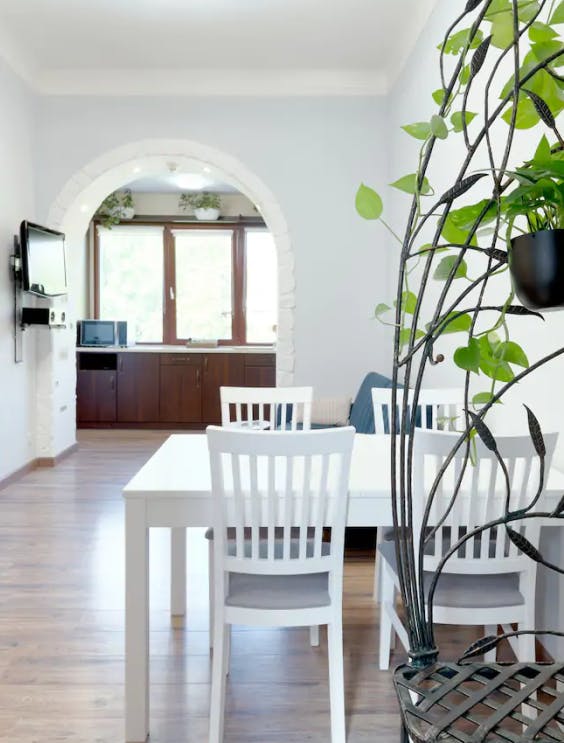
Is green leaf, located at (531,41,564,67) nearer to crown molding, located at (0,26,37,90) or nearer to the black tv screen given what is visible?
the black tv screen

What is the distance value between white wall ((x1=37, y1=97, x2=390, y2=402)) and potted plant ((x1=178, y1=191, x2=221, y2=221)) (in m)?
2.60

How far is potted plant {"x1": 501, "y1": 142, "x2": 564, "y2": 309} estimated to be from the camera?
0.80 metres

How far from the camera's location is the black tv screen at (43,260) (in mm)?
4859

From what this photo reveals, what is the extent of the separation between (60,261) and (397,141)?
2.77 metres

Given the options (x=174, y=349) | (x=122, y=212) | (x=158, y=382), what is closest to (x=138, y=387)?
(x=158, y=382)

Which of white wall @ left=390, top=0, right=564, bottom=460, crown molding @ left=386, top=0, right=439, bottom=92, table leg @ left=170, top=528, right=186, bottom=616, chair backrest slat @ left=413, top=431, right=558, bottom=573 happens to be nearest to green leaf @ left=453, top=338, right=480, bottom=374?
chair backrest slat @ left=413, top=431, right=558, bottom=573

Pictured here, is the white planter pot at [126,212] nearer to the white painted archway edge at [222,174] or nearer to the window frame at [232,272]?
the window frame at [232,272]

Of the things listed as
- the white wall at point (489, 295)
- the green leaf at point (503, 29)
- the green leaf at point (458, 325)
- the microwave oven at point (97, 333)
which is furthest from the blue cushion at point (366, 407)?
the microwave oven at point (97, 333)

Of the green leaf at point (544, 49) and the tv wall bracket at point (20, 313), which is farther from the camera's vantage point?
the tv wall bracket at point (20, 313)

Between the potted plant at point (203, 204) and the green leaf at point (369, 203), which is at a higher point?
the potted plant at point (203, 204)

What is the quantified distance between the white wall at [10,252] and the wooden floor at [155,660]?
4.45ft

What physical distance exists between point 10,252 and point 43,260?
254mm

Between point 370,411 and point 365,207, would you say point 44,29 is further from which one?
point 365,207

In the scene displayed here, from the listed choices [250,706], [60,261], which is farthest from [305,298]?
[250,706]
